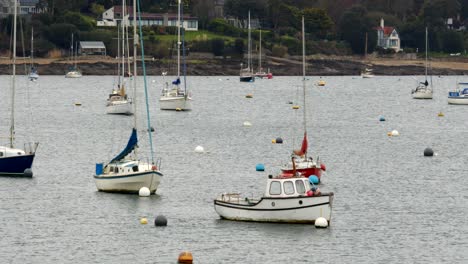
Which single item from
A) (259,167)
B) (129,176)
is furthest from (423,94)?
(129,176)

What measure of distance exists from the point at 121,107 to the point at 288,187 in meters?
A: 72.0

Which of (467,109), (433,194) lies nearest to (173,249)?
(433,194)

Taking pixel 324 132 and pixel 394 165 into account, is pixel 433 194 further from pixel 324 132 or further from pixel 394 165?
pixel 324 132

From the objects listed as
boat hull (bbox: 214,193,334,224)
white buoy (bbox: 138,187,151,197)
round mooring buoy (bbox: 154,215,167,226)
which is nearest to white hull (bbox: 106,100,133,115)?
white buoy (bbox: 138,187,151,197)

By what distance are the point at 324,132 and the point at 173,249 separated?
6110 cm

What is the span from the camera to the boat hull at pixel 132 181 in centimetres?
6425

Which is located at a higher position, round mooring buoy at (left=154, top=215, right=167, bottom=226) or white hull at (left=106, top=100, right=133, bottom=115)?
white hull at (left=106, top=100, right=133, bottom=115)

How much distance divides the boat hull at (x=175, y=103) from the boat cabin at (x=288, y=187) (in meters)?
77.2

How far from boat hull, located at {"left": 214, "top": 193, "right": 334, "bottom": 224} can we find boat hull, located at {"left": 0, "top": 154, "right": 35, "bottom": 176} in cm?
1889

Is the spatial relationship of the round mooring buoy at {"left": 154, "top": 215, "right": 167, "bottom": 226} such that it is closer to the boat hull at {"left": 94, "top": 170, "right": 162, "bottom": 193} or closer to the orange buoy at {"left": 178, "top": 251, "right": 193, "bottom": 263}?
the boat hull at {"left": 94, "top": 170, "right": 162, "bottom": 193}

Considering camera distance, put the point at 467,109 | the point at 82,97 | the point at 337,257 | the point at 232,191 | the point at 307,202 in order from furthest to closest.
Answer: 1. the point at 82,97
2. the point at 467,109
3. the point at 232,191
4. the point at 307,202
5. the point at 337,257

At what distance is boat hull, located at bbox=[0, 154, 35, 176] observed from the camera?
70.9 meters

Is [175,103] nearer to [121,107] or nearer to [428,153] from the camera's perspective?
[121,107]

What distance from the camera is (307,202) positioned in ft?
180
